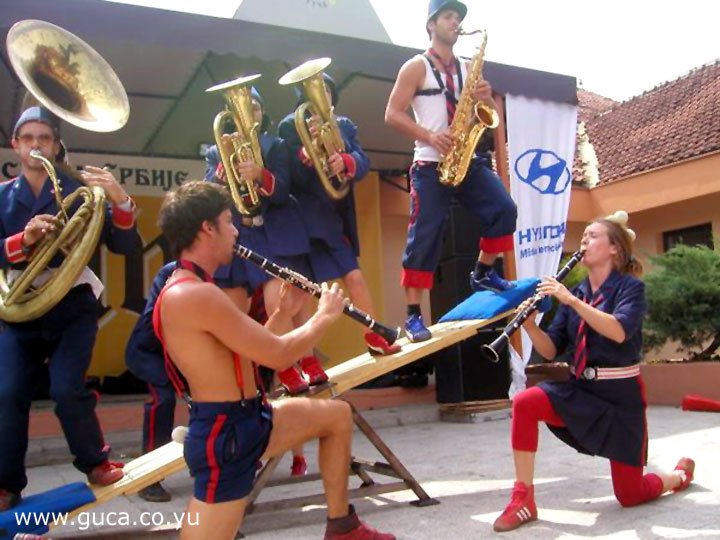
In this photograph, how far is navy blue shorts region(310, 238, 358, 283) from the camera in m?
4.03

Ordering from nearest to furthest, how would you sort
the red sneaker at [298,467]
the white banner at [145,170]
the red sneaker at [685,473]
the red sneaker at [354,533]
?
the red sneaker at [354,533], the red sneaker at [685,473], the red sneaker at [298,467], the white banner at [145,170]

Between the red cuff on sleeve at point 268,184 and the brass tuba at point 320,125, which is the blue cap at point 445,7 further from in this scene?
the red cuff on sleeve at point 268,184

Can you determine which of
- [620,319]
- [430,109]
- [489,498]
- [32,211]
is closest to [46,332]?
[32,211]

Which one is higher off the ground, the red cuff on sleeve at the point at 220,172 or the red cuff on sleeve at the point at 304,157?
the red cuff on sleeve at the point at 304,157

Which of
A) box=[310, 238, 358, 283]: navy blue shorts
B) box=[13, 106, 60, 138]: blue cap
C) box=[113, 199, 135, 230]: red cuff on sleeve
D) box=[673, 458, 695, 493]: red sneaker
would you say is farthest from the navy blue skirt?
box=[13, 106, 60, 138]: blue cap

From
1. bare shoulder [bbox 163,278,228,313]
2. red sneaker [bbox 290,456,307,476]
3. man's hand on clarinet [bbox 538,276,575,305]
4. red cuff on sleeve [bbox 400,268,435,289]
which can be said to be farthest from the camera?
red sneaker [bbox 290,456,307,476]

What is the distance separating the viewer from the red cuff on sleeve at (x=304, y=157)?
3.86 metres

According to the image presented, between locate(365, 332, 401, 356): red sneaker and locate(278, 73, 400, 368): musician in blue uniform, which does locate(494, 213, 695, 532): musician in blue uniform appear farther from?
locate(278, 73, 400, 368): musician in blue uniform

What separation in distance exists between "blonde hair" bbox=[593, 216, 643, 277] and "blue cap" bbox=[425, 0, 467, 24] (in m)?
1.58

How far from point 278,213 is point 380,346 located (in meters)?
0.94

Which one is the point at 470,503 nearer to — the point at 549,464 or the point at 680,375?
the point at 549,464

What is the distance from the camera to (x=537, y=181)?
277 inches

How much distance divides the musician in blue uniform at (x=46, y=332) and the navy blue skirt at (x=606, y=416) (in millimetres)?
2097

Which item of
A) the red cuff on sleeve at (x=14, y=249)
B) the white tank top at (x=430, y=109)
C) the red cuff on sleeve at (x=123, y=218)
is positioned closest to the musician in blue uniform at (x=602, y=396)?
the white tank top at (x=430, y=109)
